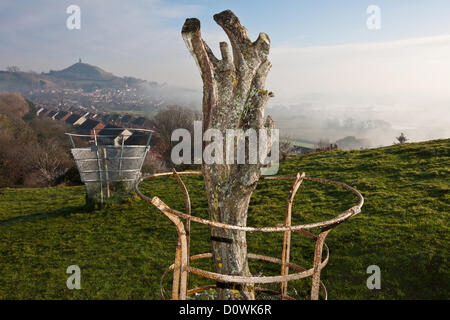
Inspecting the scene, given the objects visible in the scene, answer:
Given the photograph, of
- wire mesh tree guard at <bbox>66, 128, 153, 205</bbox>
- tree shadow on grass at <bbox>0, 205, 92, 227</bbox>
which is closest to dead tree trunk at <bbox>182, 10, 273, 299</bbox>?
wire mesh tree guard at <bbox>66, 128, 153, 205</bbox>

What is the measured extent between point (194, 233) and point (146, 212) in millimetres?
3317

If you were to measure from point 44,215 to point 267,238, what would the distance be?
9.57m

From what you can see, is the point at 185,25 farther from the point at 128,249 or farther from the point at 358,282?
the point at 128,249

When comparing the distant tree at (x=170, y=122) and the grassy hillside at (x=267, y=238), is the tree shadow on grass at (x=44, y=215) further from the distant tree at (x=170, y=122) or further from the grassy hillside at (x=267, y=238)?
the distant tree at (x=170, y=122)

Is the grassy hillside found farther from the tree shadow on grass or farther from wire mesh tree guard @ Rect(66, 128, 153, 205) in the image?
wire mesh tree guard @ Rect(66, 128, 153, 205)

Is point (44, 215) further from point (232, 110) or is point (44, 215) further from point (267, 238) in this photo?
point (232, 110)

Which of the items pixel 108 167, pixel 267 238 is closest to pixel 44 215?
pixel 108 167

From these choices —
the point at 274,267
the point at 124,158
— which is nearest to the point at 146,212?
the point at 124,158

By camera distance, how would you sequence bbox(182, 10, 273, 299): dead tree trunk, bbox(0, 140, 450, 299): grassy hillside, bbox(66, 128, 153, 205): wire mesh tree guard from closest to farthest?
bbox(182, 10, 273, 299): dead tree trunk, bbox(0, 140, 450, 299): grassy hillside, bbox(66, 128, 153, 205): wire mesh tree guard

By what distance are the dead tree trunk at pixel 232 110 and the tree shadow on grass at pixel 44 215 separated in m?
10.3

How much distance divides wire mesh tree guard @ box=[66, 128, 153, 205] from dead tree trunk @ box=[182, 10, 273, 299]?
8082 millimetres

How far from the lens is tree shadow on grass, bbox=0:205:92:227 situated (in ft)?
39.0

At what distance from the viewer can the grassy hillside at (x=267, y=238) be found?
6.59 meters

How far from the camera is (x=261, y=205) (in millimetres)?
12055
